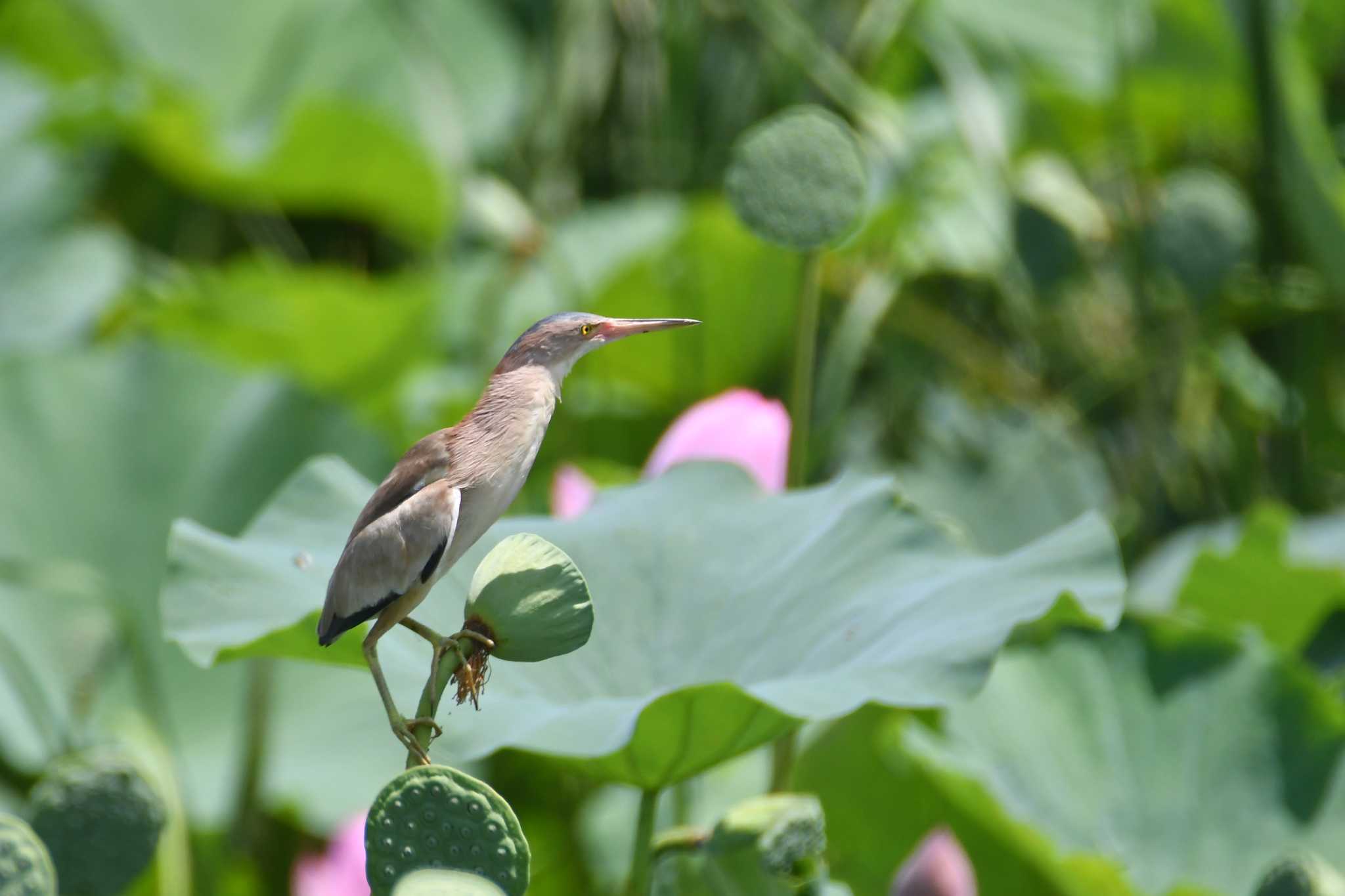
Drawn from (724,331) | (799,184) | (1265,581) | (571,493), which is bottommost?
(724,331)

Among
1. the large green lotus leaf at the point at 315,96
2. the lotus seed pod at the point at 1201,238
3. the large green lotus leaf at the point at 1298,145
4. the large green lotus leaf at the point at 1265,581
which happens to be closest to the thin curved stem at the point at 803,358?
the large green lotus leaf at the point at 1265,581

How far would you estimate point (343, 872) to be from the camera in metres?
0.78

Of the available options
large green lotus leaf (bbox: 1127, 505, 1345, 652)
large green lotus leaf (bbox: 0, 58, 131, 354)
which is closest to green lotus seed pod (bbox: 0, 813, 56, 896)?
large green lotus leaf (bbox: 1127, 505, 1345, 652)

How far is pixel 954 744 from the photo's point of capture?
905mm

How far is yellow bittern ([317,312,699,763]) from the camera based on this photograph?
0.25 metres

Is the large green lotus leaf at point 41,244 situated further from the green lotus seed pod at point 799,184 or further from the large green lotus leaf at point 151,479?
the green lotus seed pod at point 799,184

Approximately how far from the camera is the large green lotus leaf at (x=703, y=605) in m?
0.42

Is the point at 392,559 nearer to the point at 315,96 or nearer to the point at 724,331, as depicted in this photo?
the point at 724,331

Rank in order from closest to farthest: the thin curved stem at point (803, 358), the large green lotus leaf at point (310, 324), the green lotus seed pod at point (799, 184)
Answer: the green lotus seed pod at point (799, 184), the thin curved stem at point (803, 358), the large green lotus leaf at point (310, 324)

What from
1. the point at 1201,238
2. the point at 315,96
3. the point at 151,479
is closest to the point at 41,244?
the point at 315,96

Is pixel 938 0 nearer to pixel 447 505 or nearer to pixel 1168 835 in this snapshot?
pixel 1168 835

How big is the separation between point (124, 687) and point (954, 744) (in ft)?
2.33

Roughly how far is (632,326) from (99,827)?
0.23 meters

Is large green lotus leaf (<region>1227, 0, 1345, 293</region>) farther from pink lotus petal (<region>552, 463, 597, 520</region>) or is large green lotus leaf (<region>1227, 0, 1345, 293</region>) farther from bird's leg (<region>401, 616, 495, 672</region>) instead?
bird's leg (<region>401, 616, 495, 672</region>)
